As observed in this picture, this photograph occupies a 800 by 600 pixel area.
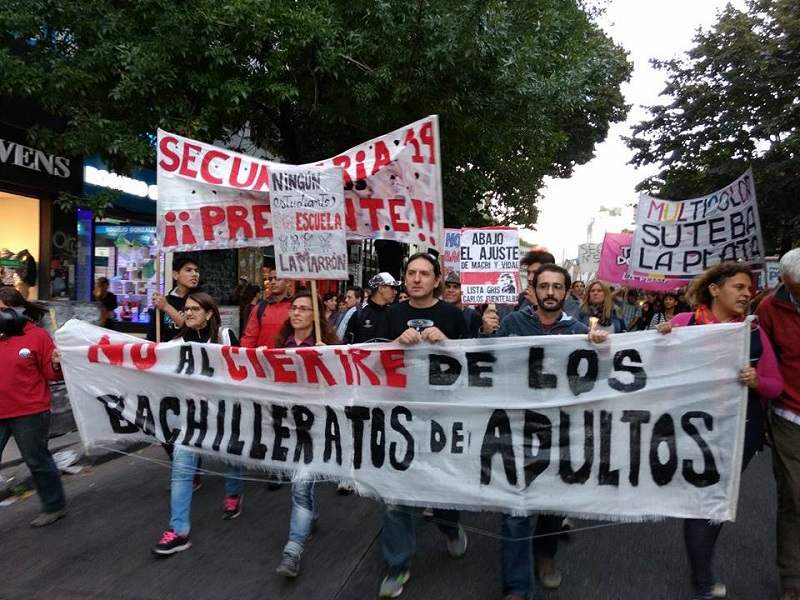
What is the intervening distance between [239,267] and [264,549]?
519 inches

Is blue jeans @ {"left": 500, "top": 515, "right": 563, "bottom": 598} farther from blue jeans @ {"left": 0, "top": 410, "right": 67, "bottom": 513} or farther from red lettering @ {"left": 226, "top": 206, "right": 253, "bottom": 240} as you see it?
blue jeans @ {"left": 0, "top": 410, "right": 67, "bottom": 513}

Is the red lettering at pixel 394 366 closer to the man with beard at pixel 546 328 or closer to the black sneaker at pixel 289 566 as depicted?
the man with beard at pixel 546 328

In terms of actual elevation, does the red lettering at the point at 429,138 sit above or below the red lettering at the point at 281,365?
above

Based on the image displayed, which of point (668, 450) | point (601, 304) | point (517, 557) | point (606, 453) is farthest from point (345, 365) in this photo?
point (601, 304)

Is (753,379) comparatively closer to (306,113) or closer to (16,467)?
Answer: (16,467)

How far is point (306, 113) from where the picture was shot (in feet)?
39.3

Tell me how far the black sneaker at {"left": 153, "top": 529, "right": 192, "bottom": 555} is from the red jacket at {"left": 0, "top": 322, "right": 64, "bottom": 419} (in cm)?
129

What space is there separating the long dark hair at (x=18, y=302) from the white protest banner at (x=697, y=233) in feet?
22.1

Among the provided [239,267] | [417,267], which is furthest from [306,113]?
[417,267]

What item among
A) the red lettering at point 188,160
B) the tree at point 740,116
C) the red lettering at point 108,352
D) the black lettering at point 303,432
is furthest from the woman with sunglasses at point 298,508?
the tree at point 740,116

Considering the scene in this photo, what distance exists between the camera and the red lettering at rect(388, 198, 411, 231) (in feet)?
16.0

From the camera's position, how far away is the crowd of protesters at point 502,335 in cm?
345

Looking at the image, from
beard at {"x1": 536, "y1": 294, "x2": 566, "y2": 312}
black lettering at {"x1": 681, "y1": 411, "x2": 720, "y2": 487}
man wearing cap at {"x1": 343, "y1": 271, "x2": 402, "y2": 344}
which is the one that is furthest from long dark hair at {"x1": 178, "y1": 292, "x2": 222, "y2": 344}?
black lettering at {"x1": 681, "y1": 411, "x2": 720, "y2": 487}

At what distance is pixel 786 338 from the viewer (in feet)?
11.7
